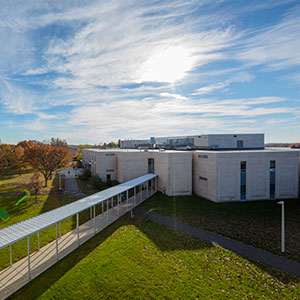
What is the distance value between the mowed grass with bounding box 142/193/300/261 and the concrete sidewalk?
706 mm

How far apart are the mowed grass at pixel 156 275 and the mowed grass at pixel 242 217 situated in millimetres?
3439

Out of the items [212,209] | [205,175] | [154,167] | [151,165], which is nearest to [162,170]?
[154,167]

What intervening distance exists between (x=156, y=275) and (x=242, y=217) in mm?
13013

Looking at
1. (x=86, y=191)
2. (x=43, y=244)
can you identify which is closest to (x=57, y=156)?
(x=86, y=191)

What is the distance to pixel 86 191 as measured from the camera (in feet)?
101

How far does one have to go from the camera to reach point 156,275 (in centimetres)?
1052

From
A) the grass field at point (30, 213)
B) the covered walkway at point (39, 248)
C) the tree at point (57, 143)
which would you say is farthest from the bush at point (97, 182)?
the tree at point (57, 143)

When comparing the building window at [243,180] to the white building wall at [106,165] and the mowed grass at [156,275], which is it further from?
the white building wall at [106,165]

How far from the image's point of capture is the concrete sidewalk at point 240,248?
11.6 m

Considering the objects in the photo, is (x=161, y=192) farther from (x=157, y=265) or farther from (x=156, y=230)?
(x=157, y=265)

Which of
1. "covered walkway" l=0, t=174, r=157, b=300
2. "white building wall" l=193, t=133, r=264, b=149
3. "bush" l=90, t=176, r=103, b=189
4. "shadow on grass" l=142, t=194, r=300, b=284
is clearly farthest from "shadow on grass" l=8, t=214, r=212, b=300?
"white building wall" l=193, t=133, r=264, b=149

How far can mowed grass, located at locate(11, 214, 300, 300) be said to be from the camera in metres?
9.31

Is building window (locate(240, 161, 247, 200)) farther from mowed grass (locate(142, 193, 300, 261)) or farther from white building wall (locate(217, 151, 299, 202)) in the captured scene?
mowed grass (locate(142, 193, 300, 261))

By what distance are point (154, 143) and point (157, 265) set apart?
4087 centimetres
